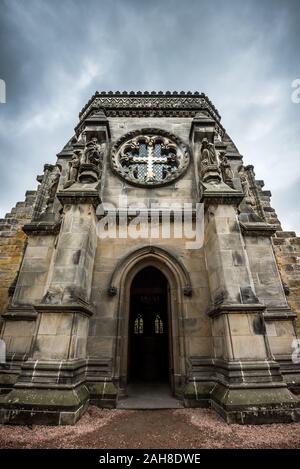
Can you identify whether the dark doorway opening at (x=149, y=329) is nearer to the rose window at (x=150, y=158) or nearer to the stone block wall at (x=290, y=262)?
the rose window at (x=150, y=158)

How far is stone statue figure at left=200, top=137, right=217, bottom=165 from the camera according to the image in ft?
22.7

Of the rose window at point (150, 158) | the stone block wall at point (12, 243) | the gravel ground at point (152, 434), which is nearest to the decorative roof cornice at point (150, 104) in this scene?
the rose window at point (150, 158)

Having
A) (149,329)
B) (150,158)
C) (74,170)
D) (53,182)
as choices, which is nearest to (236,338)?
(74,170)

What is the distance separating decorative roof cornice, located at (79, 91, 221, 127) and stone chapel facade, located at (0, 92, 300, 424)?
0.28ft

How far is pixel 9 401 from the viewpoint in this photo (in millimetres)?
3518

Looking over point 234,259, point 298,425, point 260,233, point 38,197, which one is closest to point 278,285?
point 260,233

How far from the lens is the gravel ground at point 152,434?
2.86 m

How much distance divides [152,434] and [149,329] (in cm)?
882

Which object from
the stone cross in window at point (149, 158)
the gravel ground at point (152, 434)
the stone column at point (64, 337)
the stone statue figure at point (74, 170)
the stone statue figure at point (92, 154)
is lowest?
the gravel ground at point (152, 434)

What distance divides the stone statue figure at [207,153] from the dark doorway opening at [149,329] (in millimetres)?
4164

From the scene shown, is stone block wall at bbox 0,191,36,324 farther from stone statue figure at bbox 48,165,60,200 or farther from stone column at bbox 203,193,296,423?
stone column at bbox 203,193,296,423

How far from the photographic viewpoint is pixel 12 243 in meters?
8.32

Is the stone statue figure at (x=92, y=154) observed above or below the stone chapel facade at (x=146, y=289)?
above

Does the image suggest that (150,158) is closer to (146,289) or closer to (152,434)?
(146,289)
